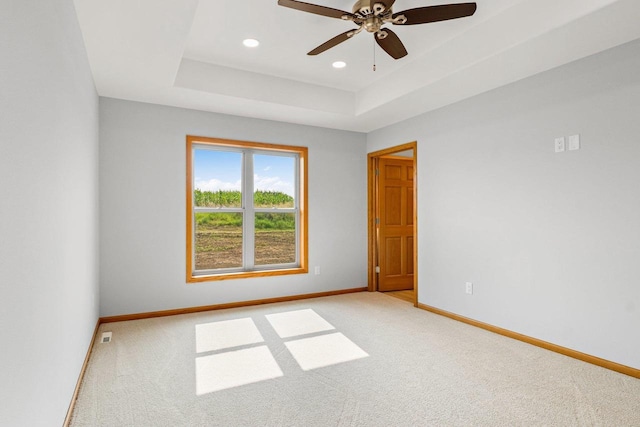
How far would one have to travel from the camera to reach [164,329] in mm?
3607

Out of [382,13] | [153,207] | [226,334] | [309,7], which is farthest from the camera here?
[153,207]

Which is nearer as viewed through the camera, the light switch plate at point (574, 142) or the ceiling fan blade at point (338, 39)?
the ceiling fan blade at point (338, 39)

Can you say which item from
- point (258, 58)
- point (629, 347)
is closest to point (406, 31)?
point (258, 58)

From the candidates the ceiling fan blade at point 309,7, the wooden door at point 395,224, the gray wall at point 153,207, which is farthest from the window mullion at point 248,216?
the ceiling fan blade at point 309,7

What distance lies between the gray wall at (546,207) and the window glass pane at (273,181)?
6.29 feet

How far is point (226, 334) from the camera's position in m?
3.45

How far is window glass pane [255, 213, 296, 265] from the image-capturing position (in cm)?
485

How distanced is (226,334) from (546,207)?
10.4ft

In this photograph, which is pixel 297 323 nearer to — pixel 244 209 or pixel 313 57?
pixel 244 209

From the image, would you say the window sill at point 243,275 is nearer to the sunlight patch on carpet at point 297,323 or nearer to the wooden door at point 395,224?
the sunlight patch on carpet at point 297,323

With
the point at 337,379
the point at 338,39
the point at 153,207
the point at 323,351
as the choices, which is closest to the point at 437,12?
the point at 338,39

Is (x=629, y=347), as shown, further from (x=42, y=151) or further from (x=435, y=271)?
(x=42, y=151)

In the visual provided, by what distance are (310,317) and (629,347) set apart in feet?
9.08

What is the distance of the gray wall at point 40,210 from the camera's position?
106 centimetres
